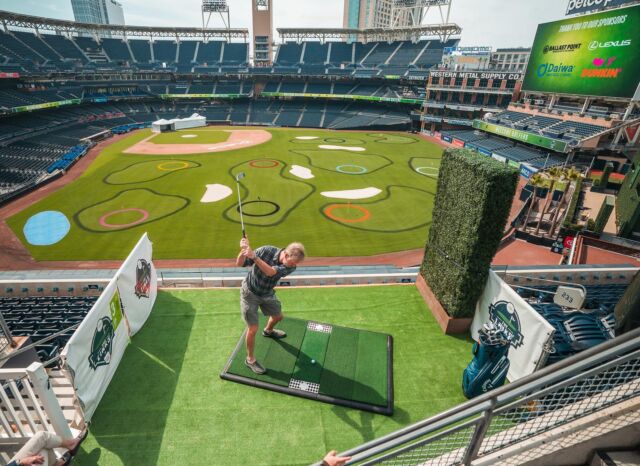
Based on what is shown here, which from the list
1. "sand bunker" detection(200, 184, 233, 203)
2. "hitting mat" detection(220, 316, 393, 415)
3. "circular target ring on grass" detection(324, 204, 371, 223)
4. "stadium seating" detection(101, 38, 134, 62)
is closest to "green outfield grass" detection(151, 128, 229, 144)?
"sand bunker" detection(200, 184, 233, 203)

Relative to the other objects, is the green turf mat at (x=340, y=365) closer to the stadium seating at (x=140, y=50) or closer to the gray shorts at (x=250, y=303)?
the gray shorts at (x=250, y=303)

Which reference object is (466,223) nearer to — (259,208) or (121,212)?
(259,208)

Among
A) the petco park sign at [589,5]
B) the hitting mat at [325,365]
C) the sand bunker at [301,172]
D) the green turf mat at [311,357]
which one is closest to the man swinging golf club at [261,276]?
the hitting mat at [325,365]

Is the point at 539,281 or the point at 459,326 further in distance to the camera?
the point at 539,281

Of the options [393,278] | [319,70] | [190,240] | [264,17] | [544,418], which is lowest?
[190,240]

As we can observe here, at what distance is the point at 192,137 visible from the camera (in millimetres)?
54719

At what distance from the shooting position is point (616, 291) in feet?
35.3

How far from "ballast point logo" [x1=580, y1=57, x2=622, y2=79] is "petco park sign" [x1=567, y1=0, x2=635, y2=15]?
501 centimetres

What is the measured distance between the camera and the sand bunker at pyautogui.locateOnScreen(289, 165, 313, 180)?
3534 centimetres

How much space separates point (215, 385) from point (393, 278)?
281 inches

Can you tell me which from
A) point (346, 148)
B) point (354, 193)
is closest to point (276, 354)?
point (354, 193)

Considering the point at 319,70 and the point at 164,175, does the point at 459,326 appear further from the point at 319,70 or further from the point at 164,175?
the point at 319,70

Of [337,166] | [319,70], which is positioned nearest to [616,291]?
[337,166]

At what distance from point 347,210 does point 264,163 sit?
16.6 m
